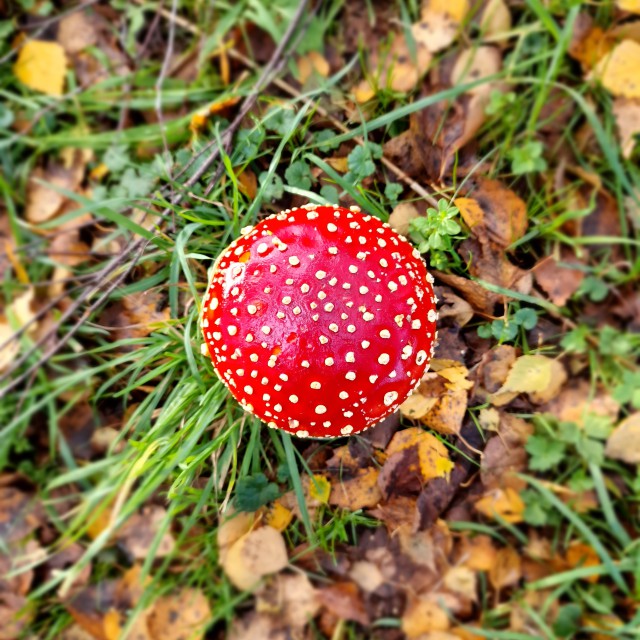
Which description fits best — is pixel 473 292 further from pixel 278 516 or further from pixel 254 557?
pixel 254 557

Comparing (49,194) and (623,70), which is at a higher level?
(623,70)

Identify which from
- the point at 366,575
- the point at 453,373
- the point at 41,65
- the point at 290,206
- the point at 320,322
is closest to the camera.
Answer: the point at 320,322

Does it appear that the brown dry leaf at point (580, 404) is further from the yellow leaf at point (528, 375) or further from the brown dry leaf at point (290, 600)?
the brown dry leaf at point (290, 600)

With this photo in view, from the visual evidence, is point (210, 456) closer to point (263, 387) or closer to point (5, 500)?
point (263, 387)

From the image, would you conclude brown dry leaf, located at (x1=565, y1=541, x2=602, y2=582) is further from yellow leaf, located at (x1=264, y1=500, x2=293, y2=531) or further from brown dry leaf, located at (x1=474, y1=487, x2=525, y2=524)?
yellow leaf, located at (x1=264, y1=500, x2=293, y2=531)

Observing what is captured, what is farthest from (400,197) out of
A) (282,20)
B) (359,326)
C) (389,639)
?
(389,639)

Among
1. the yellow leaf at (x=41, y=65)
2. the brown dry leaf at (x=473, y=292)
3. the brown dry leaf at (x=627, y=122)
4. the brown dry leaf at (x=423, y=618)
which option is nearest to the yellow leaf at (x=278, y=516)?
the brown dry leaf at (x=423, y=618)

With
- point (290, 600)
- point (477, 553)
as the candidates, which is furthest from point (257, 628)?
point (477, 553)
